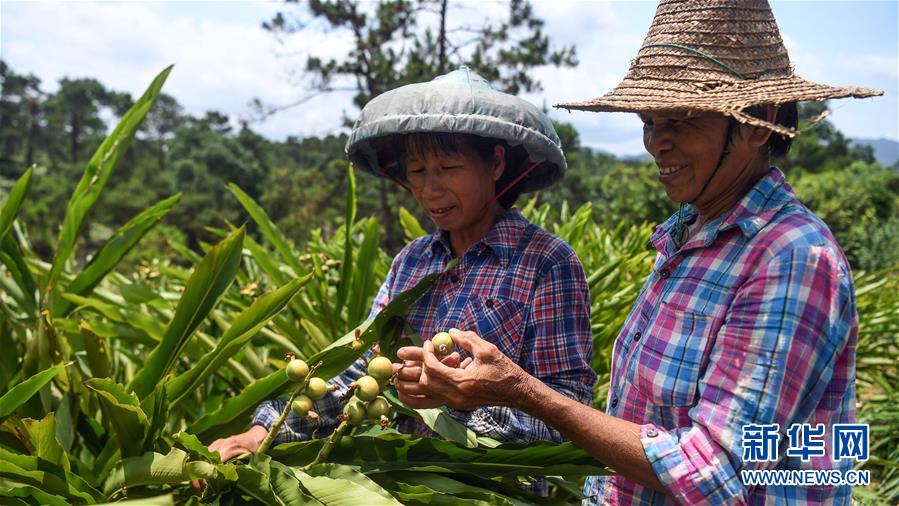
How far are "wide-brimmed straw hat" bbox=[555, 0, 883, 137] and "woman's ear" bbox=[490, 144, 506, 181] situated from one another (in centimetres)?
39

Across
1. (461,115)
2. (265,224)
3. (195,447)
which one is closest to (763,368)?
(461,115)

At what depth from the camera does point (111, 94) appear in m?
60.6

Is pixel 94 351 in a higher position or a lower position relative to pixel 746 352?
lower

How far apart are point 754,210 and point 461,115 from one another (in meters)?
0.61

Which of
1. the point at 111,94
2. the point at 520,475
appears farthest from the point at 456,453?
the point at 111,94

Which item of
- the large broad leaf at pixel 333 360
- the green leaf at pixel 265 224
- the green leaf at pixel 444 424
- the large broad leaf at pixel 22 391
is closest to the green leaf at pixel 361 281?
the green leaf at pixel 265 224

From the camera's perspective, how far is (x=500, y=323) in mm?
1404

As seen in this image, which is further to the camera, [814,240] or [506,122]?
[506,122]

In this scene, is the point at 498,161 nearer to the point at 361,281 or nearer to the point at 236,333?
the point at 236,333

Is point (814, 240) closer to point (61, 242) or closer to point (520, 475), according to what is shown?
point (520, 475)

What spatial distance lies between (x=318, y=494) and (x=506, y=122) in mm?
832

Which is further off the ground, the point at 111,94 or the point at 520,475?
the point at 111,94

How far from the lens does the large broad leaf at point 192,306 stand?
137 centimetres

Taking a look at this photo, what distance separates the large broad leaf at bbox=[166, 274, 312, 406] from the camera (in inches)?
53.2
